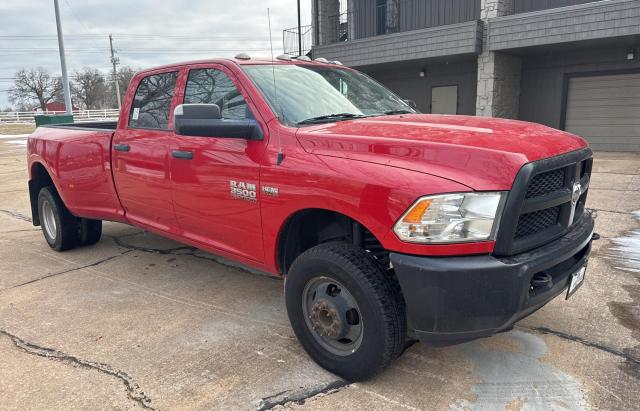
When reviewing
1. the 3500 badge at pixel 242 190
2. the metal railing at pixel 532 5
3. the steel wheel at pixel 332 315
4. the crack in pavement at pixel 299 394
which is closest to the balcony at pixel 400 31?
the metal railing at pixel 532 5

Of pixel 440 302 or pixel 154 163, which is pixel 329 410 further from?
pixel 154 163

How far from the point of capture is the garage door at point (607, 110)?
1304cm

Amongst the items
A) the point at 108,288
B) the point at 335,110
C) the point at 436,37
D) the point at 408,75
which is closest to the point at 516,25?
the point at 436,37

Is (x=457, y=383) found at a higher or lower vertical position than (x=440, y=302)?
lower

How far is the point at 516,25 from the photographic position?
495 inches

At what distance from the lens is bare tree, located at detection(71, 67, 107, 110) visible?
7069 centimetres

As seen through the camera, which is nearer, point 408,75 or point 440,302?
point 440,302

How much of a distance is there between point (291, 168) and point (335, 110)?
0.73m

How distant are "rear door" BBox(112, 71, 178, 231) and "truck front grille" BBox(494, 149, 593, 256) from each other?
262cm

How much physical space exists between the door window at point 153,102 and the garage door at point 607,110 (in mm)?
13030

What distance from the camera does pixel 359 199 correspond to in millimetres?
2508

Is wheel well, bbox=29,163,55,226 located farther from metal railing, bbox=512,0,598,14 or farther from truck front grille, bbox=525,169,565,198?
metal railing, bbox=512,0,598,14

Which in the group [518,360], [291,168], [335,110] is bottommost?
[518,360]

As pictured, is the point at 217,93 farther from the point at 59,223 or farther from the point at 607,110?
the point at 607,110
